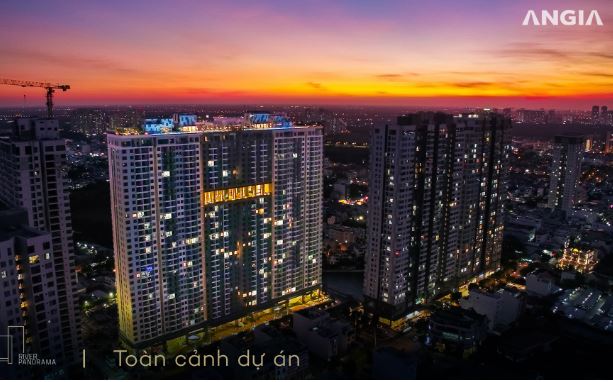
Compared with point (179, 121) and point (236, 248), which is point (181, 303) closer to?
point (236, 248)

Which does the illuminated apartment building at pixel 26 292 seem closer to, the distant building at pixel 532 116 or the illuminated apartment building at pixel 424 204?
the illuminated apartment building at pixel 424 204

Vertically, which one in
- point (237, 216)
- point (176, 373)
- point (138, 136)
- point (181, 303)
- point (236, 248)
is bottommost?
point (176, 373)

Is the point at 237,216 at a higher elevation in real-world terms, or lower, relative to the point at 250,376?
higher

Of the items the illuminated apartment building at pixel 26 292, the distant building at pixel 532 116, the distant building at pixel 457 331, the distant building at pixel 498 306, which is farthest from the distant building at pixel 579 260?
the distant building at pixel 532 116

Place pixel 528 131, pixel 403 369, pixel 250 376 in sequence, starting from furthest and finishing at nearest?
pixel 528 131 → pixel 403 369 → pixel 250 376

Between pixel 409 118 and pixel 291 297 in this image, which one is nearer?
pixel 409 118

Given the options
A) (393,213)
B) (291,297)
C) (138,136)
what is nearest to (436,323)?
(393,213)

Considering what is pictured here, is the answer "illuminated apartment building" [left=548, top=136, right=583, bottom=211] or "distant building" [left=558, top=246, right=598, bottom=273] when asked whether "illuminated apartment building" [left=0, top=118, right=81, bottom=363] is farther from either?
"illuminated apartment building" [left=548, top=136, right=583, bottom=211]
